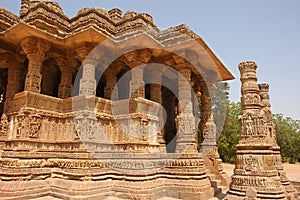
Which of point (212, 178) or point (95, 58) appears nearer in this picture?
point (95, 58)

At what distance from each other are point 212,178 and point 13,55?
8602 millimetres

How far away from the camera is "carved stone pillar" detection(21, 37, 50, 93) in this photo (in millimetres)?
7421

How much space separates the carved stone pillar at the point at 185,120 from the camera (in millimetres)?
8438

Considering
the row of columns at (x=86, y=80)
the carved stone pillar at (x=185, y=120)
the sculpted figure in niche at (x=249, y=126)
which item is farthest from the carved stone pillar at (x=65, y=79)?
the sculpted figure in niche at (x=249, y=126)

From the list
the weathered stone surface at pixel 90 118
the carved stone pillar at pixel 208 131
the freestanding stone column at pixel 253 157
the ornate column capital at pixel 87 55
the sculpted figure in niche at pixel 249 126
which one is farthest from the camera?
the carved stone pillar at pixel 208 131

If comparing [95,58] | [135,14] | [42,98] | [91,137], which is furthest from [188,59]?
[42,98]

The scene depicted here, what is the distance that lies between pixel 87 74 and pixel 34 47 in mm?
1837

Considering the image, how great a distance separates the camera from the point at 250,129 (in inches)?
250

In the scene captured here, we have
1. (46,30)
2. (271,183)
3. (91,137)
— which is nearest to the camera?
(271,183)

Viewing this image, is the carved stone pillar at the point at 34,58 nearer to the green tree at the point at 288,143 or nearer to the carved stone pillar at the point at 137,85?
the carved stone pillar at the point at 137,85

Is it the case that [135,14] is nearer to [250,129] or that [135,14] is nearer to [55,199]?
[250,129]

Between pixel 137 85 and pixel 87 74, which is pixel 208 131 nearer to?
pixel 137 85

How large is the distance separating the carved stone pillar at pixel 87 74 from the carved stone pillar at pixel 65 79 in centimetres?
97

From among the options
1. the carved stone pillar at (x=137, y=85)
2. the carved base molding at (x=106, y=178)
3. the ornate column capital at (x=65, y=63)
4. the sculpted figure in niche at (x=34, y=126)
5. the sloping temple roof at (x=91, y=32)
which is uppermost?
the sloping temple roof at (x=91, y=32)
